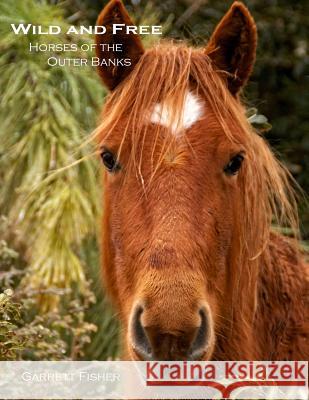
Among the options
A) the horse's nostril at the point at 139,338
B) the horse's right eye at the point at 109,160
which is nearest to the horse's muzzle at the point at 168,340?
the horse's nostril at the point at 139,338

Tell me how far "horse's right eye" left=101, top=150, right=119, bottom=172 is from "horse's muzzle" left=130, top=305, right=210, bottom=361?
2.07ft

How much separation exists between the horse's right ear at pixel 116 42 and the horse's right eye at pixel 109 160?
1.18 ft

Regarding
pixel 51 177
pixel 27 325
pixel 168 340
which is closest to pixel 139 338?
pixel 168 340

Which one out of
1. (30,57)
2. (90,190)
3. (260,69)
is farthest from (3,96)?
(260,69)

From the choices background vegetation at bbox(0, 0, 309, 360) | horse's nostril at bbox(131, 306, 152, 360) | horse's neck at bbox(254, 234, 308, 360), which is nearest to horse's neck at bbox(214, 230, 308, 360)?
horse's neck at bbox(254, 234, 308, 360)

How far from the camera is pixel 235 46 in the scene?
9.41 ft

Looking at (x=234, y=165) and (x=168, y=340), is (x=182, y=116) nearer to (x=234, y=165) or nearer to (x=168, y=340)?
(x=234, y=165)

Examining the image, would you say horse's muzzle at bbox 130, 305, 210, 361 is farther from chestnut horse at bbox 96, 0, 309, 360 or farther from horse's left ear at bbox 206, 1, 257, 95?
horse's left ear at bbox 206, 1, 257, 95

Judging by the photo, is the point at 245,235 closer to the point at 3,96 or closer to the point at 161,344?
the point at 161,344

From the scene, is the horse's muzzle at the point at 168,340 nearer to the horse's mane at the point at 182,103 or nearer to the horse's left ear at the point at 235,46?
the horse's mane at the point at 182,103

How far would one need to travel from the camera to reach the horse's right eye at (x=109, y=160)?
2.72m

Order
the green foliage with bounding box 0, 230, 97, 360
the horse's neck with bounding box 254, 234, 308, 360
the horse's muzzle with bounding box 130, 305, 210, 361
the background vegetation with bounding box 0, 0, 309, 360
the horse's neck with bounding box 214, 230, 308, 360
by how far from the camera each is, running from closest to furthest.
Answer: the horse's muzzle with bounding box 130, 305, 210, 361, the green foliage with bounding box 0, 230, 97, 360, the horse's neck with bounding box 214, 230, 308, 360, the horse's neck with bounding box 254, 234, 308, 360, the background vegetation with bounding box 0, 0, 309, 360

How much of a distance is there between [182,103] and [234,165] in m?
0.28

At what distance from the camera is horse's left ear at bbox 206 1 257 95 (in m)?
2.82
